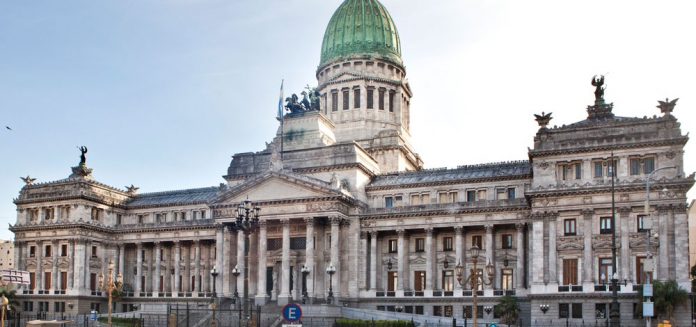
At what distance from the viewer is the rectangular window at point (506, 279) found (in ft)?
265

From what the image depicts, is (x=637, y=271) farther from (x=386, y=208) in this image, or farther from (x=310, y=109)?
(x=310, y=109)

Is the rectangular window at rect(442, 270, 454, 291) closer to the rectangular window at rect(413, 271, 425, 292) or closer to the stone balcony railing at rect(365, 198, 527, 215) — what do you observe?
the rectangular window at rect(413, 271, 425, 292)

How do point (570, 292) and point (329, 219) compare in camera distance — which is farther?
point (329, 219)

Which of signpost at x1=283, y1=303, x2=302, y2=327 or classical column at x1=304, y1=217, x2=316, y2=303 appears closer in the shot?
signpost at x1=283, y1=303, x2=302, y2=327

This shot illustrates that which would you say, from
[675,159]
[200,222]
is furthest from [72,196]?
[675,159]

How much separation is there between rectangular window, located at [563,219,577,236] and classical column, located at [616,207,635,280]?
4.02 metres

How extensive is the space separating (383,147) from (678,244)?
44.6m

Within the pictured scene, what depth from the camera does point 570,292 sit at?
70500 mm

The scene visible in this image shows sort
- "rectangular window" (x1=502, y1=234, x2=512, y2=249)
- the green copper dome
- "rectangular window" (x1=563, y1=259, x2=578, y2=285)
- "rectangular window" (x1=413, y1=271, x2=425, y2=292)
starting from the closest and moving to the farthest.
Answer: "rectangular window" (x1=563, y1=259, x2=578, y2=285) → "rectangular window" (x1=502, y1=234, x2=512, y2=249) → "rectangular window" (x1=413, y1=271, x2=425, y2=292) → the green copper dome

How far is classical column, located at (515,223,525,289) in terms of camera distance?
7750 cm

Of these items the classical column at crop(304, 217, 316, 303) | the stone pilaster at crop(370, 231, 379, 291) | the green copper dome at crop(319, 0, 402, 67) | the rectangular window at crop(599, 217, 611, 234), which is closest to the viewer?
the rectangular window at crop(599, 217, 611, 234)

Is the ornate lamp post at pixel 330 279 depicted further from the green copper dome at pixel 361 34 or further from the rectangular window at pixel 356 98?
the green copper dome at pixel 361 34

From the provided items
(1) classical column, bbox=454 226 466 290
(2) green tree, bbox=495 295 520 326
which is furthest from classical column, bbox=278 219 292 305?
(2) green tree, bbox=495 295 520 326

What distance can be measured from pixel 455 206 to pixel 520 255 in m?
8.93
